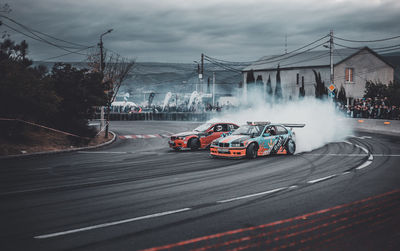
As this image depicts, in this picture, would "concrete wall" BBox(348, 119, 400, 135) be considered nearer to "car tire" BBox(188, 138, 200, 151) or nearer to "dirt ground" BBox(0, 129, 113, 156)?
"car tire" BBox(188, 138, 200, 151)

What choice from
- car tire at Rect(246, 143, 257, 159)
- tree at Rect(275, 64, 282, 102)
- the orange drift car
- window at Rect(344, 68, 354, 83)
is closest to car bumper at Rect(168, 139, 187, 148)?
the orange drift car

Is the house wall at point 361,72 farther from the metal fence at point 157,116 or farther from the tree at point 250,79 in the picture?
the metal fence at point 157,116

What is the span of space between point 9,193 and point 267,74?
214 ft

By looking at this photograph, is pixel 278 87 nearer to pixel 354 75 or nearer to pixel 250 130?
pixel 354 75

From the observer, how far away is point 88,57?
31.5 m

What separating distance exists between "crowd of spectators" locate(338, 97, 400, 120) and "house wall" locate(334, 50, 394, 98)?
75.2 feet

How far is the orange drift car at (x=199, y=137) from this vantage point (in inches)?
727

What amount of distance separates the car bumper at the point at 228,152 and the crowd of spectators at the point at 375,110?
20343mm

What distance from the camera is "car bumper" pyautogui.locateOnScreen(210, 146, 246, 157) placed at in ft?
48.4

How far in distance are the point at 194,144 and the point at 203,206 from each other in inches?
441

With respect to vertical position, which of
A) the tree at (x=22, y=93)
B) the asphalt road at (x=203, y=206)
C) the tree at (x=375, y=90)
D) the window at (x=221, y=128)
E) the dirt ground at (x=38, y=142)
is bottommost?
the asphalt road at (x=203, y=206)

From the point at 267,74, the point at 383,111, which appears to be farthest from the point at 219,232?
the point at 267,74

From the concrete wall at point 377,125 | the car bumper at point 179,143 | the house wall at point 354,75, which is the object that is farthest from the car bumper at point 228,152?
the house wall at point 354,75

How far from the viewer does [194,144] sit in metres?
18.7
